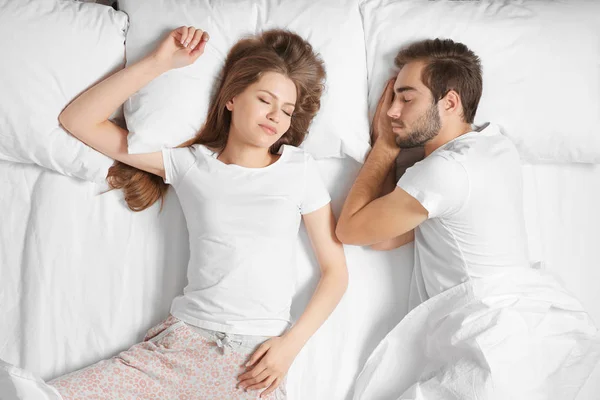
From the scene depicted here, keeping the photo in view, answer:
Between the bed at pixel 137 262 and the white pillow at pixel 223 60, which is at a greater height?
the white pillow at pixel 223 60

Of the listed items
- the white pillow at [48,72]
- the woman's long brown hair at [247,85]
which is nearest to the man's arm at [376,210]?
the woman's long brown hair at [247,85]

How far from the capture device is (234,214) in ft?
5.26

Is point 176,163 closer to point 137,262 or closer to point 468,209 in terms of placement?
point 137,262

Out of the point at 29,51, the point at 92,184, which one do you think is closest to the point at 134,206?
the point at 92,184

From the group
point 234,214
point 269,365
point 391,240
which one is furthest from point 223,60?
point 269,365

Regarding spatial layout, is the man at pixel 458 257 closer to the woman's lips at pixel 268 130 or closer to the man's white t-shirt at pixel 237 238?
the man's white t-shirt at pixel 237 238

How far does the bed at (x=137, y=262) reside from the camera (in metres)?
1.64

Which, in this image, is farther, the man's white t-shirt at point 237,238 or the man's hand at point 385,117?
the man's hand at point 385,117

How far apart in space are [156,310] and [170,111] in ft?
1.73

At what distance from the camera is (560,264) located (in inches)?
70.2

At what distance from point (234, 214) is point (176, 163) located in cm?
20

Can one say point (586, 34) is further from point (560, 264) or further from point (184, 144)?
point (184, 144)

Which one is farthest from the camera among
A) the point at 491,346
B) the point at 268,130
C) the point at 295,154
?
the point at 295,154

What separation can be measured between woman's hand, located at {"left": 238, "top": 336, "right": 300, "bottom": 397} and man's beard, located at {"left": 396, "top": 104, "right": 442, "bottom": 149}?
1.97 feet
